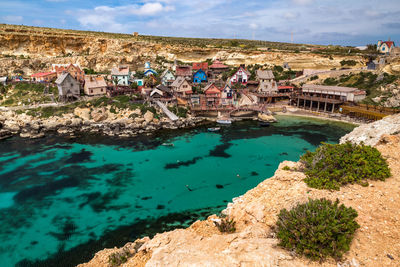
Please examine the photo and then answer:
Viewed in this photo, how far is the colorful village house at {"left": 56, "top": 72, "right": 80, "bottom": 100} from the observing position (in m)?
54.6

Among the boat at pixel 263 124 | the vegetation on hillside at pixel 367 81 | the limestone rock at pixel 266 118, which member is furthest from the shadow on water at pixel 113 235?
the vegetation on hillside at pixel 367 81

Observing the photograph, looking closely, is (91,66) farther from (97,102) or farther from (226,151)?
(226,151)

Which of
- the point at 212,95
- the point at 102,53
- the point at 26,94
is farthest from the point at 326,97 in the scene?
the point at 102,53

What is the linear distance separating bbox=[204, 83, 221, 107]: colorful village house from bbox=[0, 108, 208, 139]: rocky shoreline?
29.2ft

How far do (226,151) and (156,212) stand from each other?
17783mm

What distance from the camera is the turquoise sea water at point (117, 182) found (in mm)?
19562

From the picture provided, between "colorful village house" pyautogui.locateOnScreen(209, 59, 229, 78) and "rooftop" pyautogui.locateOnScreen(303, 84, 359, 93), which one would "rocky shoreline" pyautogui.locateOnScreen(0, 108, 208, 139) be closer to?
"rooftop" pyautogui.locateOnScreen(303, 84, 359, 93)

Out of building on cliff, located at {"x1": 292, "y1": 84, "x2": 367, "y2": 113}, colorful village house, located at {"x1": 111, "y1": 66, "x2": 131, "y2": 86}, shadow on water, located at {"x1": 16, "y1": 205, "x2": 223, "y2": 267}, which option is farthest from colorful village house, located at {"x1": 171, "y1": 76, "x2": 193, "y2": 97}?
shadow on water, located at {"x1": 16, "y1": 205, "x2": 223, "y2": 267}

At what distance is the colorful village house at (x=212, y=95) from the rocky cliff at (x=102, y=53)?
37.7 m

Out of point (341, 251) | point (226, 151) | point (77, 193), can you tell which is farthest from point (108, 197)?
point (341, 251)

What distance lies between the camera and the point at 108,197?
2539 cm

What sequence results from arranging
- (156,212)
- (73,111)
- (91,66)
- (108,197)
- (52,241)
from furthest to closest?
1. (91,66)
2. (73,111)
3. (108,197)
4. (156,212)
5. (52,241)

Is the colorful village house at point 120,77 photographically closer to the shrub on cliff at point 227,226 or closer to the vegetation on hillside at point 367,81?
the vegetation on hillside at point 367,81

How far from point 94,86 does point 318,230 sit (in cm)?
5947
